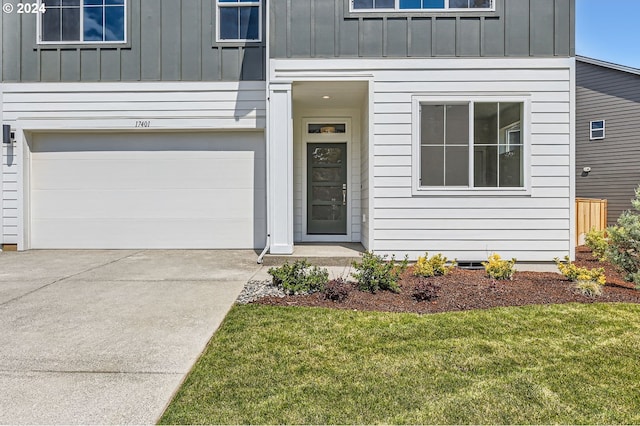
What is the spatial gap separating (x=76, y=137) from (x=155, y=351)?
6.42 metres

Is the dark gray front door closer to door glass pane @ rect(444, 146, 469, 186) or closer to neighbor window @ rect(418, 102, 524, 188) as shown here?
neighbor window @ rect(418, 102, 524, 188)

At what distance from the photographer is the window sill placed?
20.4 feet

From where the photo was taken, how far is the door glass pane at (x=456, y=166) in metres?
6.21

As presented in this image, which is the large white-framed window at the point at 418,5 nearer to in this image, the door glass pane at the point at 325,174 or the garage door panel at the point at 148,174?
the door glass pane at the point at 325,174

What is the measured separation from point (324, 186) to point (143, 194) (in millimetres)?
3544

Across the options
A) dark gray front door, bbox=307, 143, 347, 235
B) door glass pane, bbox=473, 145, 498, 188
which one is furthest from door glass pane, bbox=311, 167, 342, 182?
door glass pane, bbox=473, 145, 498, 188

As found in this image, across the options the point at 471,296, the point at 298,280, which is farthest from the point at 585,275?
the point at 298,280

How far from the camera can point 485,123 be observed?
6.24 meters

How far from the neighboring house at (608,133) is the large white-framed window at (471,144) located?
870cm

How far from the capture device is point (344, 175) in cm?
814

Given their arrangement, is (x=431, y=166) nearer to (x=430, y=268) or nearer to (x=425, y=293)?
(x=430, y=268)

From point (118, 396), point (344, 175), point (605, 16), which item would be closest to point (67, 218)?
point (344, 175)

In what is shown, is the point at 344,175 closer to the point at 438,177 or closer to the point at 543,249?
the point at 438,177

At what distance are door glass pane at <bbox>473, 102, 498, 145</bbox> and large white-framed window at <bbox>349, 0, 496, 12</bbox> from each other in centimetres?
149
